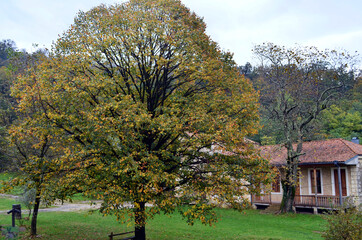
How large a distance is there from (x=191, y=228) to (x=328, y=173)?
42.2 feet

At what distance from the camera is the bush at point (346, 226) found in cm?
1082

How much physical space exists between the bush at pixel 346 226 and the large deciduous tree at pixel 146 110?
2.99m

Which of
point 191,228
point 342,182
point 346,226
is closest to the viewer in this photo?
point 346,226

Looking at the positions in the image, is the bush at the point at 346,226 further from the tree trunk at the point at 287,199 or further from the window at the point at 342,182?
the tree trunk at the point at 287,199

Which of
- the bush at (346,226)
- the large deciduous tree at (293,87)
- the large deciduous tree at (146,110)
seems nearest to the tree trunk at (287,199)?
the large deciduous tree at (293,87)

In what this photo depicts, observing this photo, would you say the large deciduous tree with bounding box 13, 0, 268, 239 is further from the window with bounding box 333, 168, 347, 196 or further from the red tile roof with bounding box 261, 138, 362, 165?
the window with bounding box 333, 168, 347, 196

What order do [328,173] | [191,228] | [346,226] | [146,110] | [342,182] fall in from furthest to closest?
[328,173] < [342,182] < [191,228] < [146,110] < [346,226]

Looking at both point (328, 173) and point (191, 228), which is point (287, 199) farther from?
point (191, 228)

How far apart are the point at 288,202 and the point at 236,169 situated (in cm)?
1684

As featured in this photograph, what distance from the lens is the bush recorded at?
10820 mm

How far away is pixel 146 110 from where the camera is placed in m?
11.7

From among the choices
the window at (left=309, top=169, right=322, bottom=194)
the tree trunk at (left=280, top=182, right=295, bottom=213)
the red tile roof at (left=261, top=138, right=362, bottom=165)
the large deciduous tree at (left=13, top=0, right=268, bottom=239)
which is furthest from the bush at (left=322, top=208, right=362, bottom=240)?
the window at (left=309, top=169, right=322, bottom=194)

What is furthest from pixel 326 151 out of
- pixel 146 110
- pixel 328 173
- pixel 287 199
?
pixel 146 110

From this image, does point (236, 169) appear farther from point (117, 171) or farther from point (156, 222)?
point (156, 222)
